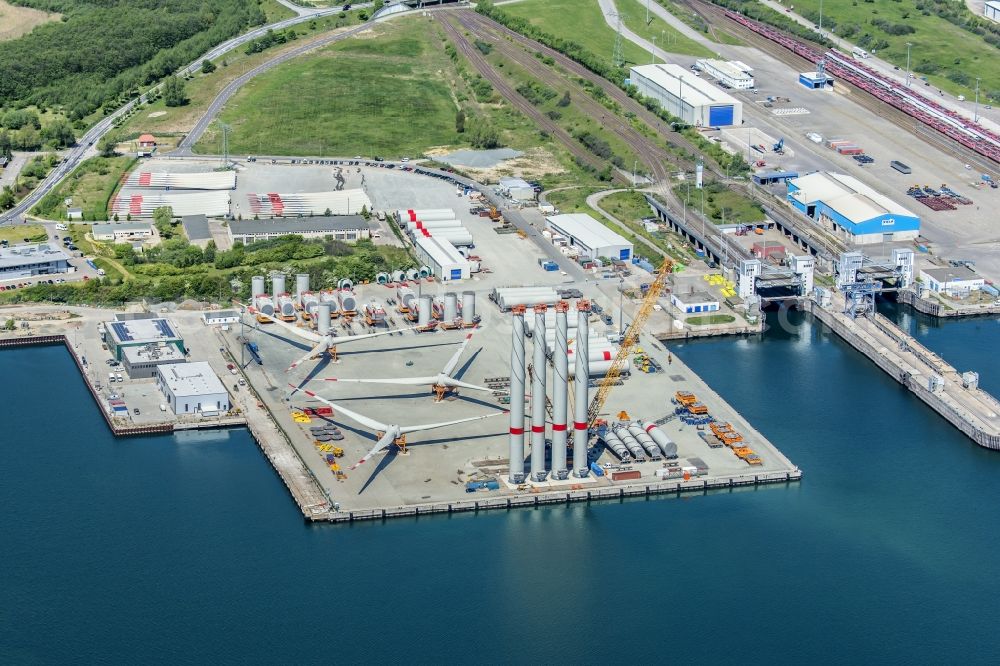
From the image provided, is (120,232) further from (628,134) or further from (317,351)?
(628,134)

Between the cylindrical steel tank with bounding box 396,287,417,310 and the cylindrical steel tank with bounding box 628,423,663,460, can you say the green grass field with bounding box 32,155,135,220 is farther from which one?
the cylindrical steel tank with bounding box 628,423,663,460

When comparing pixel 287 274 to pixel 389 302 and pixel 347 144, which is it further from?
pixel 347 144

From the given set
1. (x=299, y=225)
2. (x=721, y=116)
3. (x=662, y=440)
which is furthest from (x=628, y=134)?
(x=662, y=440)

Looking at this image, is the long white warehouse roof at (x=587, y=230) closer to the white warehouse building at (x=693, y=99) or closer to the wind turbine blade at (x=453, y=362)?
the wind turbine blade at (x=453, y=362)

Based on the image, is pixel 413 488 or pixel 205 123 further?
pixel 205 123

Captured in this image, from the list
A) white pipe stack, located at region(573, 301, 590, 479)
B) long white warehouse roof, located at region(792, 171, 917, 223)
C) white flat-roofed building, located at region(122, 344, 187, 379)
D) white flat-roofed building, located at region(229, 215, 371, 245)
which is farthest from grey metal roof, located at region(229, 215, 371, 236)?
white pipe stack, located at region(573, 301, 590, 479)

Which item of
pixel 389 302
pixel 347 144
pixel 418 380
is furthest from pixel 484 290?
pixel 347 144

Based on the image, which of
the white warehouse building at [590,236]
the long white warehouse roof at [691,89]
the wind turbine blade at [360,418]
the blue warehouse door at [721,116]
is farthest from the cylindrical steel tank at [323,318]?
the blue warehouse door at [721,116]
